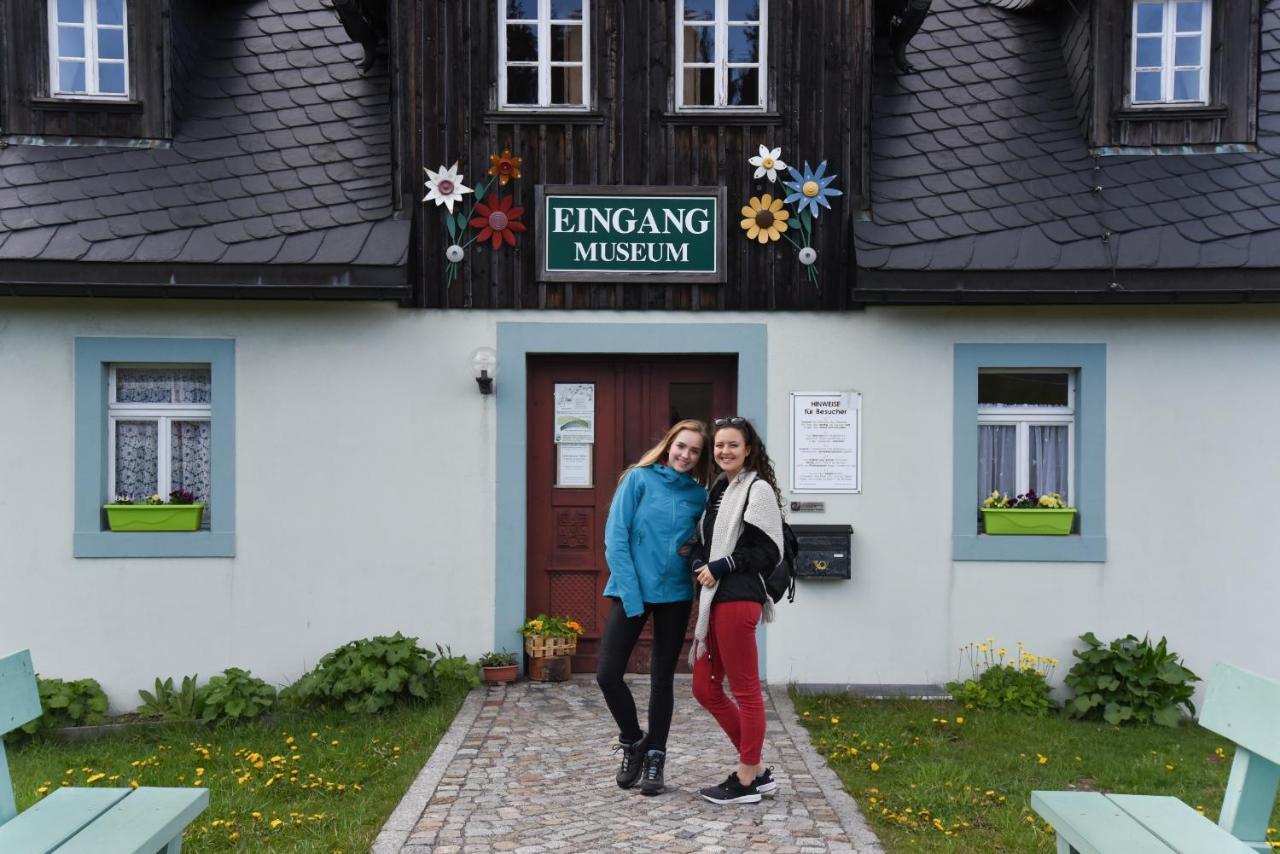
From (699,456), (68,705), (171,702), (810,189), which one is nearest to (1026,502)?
(810,189)

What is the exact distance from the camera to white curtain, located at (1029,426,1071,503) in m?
7.91

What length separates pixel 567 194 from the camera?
7680 mm

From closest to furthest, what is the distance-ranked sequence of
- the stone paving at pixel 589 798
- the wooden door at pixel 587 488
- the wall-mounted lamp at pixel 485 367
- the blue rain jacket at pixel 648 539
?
the stone paving at pixel 589 798, the blue rain jacket at pixel 648 539, the wall-mounted lamp at pixel 485 367, the wooden door at pixel 587 488

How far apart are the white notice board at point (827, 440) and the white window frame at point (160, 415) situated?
4.07 meters

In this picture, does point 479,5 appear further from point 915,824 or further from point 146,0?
point 915,824

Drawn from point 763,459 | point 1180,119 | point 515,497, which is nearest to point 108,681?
point 515,497

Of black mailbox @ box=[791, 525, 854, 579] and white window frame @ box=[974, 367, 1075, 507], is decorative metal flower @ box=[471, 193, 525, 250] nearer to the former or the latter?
black mailbox @ box=[791, 525, 854, 579]

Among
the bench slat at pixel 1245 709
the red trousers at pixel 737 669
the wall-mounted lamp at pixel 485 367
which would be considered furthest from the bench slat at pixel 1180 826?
the wall-mounted lamp at pixel 485 367

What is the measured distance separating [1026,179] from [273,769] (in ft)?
20.3

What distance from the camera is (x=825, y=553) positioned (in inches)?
301

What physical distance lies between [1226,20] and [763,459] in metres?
5.63

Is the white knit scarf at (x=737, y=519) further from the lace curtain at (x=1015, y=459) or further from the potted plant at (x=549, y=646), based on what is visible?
the lace curtain at (x=1015, y=459)

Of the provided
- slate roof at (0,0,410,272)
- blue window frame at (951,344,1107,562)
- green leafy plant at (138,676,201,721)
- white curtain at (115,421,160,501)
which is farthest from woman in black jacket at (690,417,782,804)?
white curtain at (115,421,160,501)

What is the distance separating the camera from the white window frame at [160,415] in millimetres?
7730
